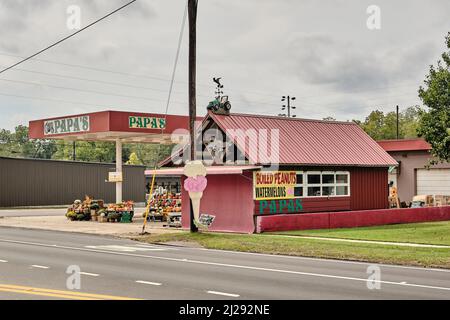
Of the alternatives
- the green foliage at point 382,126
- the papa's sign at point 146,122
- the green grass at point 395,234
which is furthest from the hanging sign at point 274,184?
the green foliage at point 382,126

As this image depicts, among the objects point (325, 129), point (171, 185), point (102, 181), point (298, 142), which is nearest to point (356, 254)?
point (298, 142)

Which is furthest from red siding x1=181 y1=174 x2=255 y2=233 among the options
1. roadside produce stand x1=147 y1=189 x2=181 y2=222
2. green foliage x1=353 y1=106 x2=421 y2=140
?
green foliage x1=353 y1=106 x2=421 y2=140

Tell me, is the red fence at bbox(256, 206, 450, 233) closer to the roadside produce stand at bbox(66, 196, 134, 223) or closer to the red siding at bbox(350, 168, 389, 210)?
the red siding at bbox(350, 168, 389, 210)

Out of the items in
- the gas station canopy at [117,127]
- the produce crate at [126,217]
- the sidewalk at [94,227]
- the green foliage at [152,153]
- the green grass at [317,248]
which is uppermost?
the green foliage at [152,153]

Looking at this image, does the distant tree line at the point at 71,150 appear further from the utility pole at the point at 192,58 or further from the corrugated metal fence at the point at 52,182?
the utility pole at the point at 192,58

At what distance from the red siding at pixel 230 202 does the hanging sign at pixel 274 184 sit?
1.19ft

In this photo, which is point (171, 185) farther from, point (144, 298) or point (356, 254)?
point (144, 298)

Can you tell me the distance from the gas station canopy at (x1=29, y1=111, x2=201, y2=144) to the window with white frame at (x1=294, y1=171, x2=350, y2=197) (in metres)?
9.27

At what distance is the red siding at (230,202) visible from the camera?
27.7m

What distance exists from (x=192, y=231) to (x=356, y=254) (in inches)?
339

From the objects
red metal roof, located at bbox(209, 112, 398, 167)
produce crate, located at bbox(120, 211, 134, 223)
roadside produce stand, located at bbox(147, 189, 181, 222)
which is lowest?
produce crate, located at bbox(120, 211, 134, 223)

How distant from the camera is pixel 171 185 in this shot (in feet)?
249

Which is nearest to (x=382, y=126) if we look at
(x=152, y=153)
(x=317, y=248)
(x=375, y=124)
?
(x=375, y=124)

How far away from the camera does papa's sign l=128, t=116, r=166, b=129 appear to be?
36469 mm
